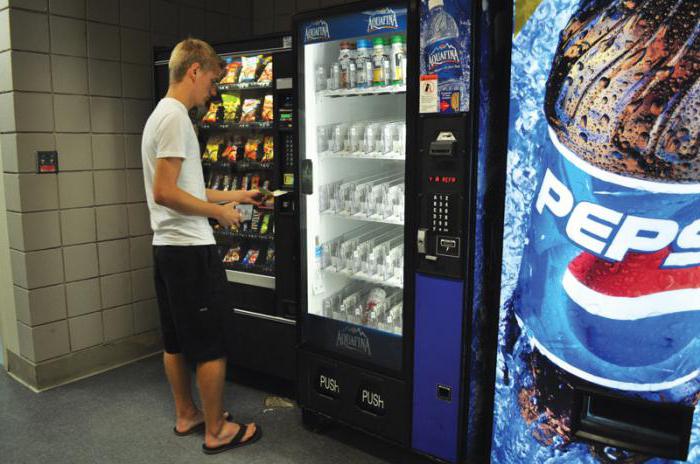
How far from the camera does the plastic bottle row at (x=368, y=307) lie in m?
2.85

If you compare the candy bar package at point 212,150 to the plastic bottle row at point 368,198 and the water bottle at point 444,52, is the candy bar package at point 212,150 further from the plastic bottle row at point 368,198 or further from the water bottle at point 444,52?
the water bottle at point 444,52

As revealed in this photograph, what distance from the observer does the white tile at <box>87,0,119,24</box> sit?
11.4 ft

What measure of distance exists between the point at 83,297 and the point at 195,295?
1.34 metres

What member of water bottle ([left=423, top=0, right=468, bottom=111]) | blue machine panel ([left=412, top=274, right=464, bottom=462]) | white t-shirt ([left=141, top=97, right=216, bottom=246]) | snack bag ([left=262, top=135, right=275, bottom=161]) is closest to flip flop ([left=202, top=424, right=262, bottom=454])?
blue machine panel ([left=412, top=274, right=464, bottom=462])

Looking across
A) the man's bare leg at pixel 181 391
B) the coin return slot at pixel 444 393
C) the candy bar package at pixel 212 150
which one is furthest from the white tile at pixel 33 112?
the coin return slot at pixel 444 393

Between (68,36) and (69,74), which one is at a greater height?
(68,36)

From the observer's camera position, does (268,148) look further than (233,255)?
No

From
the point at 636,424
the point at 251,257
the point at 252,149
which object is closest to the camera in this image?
the point at 636,424

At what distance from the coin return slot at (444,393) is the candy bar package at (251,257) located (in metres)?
1.62

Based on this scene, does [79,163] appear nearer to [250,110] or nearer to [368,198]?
[250,110]

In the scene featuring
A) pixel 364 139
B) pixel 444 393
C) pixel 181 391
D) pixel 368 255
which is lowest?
pixel 181 391

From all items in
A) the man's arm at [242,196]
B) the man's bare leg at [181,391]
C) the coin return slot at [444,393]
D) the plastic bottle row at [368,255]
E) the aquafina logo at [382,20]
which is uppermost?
the aquafina logo at [382,20]

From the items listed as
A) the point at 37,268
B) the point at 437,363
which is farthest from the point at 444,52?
the point at 37,268

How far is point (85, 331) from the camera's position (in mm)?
3619
